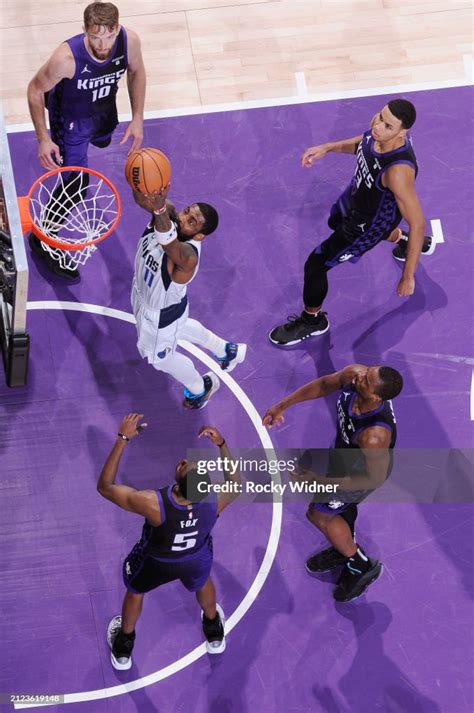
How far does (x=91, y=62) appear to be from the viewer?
814 centimetres

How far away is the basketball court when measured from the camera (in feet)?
25.8

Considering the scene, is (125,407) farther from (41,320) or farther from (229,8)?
(229,8)

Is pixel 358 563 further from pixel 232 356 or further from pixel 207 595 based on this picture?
pixel 232 356

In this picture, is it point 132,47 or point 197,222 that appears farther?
point 132,47

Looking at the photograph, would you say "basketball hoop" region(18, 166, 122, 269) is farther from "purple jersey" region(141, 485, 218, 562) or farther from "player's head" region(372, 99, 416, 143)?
"purple jersey" region(141, 485, 218, 562)

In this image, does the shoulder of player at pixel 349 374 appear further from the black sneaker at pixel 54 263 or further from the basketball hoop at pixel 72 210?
the black sneaker at pixel 54 263

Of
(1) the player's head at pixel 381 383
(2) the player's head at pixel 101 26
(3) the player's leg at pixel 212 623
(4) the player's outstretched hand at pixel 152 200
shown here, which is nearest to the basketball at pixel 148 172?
(4) the player's outstretched hand at pixel 152 200

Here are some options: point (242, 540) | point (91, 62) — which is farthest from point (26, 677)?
point (91, 62)

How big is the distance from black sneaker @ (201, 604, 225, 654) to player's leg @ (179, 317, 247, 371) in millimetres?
2109

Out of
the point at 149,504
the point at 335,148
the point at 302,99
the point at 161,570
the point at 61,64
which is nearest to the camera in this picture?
the point at 149,504

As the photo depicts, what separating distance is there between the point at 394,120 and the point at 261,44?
3.43 m

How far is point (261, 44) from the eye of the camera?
10695mm

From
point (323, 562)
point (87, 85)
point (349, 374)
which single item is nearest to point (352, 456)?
point (349, 374)

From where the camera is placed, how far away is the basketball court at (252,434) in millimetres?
7863
